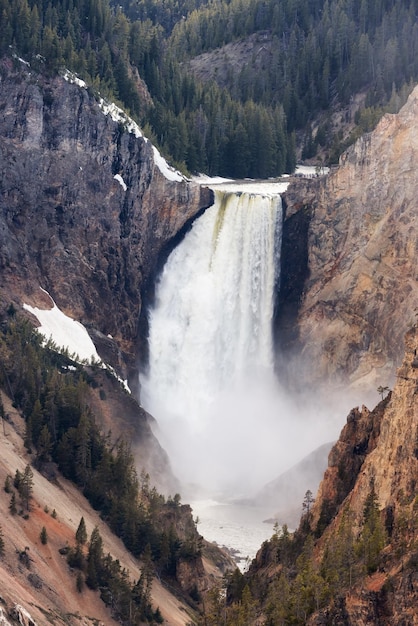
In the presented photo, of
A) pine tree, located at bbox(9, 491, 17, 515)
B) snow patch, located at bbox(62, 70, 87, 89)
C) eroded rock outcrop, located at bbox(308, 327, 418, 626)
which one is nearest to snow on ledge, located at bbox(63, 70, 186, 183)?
snow patch, located at bbox(62, 70, 87, 89)

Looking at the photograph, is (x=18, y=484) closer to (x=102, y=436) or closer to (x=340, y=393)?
(x=102, y=436)

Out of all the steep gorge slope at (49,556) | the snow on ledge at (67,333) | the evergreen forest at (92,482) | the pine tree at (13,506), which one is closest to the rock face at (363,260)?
the snow on ledge at (67,333)

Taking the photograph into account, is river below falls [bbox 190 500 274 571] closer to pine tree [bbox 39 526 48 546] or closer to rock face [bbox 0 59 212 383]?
pine tree [bbox 39 526 48 546]

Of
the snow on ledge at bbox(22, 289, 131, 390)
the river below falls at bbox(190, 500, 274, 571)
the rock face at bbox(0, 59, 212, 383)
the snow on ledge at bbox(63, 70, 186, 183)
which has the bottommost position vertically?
the river below falls at bbox(190, 500, 274, 571)

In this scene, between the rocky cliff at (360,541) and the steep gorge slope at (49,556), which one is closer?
the rocky cliff at (360,541)

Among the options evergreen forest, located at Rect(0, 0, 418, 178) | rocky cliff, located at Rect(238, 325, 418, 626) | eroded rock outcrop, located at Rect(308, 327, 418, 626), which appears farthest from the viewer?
evergreen forest, located at Rect(0, 0, 418, 178)

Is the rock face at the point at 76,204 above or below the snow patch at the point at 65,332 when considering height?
above

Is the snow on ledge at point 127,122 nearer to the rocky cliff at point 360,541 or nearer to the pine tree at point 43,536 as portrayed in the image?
the pine tree at point 43,536
